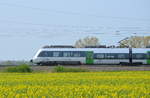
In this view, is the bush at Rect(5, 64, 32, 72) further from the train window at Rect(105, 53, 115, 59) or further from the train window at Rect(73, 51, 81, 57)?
the train window at Rect(105, 53, 115, 59)

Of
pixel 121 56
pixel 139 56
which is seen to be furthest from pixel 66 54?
pixel 139 56

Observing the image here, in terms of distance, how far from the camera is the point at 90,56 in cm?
4922

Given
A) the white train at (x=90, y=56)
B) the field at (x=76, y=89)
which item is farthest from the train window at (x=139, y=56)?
the field at (x=76, y=89)

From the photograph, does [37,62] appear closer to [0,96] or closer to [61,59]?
[61,59]

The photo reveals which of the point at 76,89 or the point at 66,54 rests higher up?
the point at 66,54

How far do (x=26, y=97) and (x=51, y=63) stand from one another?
39.3 m

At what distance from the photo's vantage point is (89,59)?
49.2 meters

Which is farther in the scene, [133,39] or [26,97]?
[133,39]

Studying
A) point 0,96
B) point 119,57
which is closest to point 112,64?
point 119,57

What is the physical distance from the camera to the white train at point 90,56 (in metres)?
49.1

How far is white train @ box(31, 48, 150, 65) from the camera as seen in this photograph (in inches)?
1932

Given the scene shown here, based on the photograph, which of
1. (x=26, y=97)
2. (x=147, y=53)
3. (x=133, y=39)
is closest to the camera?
(x=26, y=97)

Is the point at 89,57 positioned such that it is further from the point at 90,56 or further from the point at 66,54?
the point at 66,54

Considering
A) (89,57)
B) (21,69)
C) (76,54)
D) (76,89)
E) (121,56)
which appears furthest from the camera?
(121,56)
